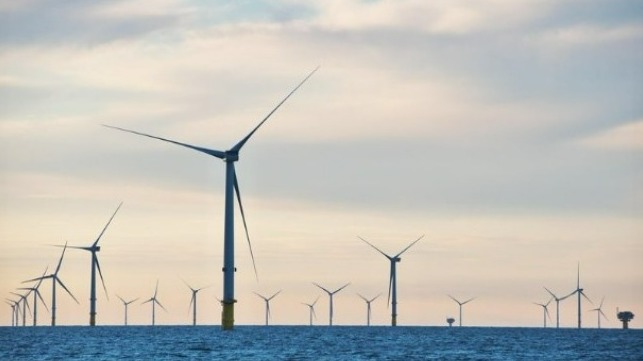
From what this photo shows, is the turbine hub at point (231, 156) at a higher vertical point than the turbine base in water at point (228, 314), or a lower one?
higher

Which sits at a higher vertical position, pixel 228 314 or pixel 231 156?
pixel 231 156

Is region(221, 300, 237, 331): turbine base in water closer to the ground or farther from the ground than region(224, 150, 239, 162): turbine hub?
closer to the ground

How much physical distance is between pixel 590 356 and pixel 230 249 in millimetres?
46658

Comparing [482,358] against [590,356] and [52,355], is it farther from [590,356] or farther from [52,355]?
[52,355]

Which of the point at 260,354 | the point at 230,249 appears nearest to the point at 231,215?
the point at 230,249

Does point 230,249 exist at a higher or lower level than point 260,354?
higher

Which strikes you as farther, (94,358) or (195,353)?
(195,353)

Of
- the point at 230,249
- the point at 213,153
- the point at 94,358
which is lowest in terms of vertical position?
the point at 94,358

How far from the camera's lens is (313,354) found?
15575 centimetres

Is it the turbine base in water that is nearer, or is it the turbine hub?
the turbine base in water

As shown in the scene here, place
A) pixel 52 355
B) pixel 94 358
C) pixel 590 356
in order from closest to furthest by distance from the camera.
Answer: pixel 94 358
pixel 52 355
pixel 590 356

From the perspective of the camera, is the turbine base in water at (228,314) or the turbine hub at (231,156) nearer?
the turbine base in water at (228,314)

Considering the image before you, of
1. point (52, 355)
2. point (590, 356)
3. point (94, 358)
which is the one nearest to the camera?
point (94, 358)

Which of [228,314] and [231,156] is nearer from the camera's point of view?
[228,314]
